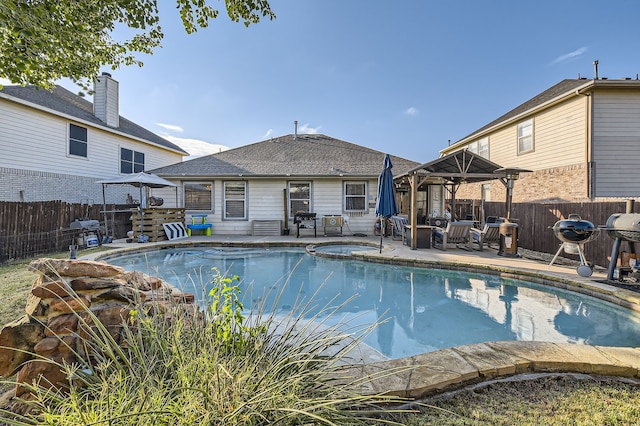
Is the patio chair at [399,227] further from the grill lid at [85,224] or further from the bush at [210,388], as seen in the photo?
the grill lid at [85,224]

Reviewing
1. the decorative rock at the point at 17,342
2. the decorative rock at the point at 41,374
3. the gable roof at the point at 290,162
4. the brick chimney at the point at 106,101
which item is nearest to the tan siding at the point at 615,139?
the gable roof at the point at 290,162

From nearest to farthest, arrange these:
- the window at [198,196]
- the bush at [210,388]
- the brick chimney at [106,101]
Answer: the bush at [210,388] → the window at [198,196] → the brick chimney at [106,101]

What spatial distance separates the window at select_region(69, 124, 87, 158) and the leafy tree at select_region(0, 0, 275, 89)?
776 centimetres

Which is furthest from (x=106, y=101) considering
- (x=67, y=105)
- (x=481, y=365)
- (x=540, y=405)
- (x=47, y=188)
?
(x=540, y=405)

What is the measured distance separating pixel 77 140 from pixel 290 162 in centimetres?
943

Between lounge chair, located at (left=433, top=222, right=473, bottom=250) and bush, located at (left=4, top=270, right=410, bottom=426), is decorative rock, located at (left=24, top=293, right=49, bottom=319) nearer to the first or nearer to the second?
bush, located at (left=4, top=270, right=410, bottom=426)

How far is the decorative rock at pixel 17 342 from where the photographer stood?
192cm

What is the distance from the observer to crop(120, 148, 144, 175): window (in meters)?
14.7

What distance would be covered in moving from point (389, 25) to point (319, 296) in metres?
11.4

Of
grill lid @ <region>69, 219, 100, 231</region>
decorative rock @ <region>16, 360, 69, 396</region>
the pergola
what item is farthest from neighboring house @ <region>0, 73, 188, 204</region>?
the pergola

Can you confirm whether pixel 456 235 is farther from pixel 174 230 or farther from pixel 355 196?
pixel 174 230

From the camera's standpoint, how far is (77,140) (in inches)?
481

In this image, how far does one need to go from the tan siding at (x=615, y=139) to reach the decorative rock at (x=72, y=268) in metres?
13.4

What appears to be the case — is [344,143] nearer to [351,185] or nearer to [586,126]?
[351,185]
